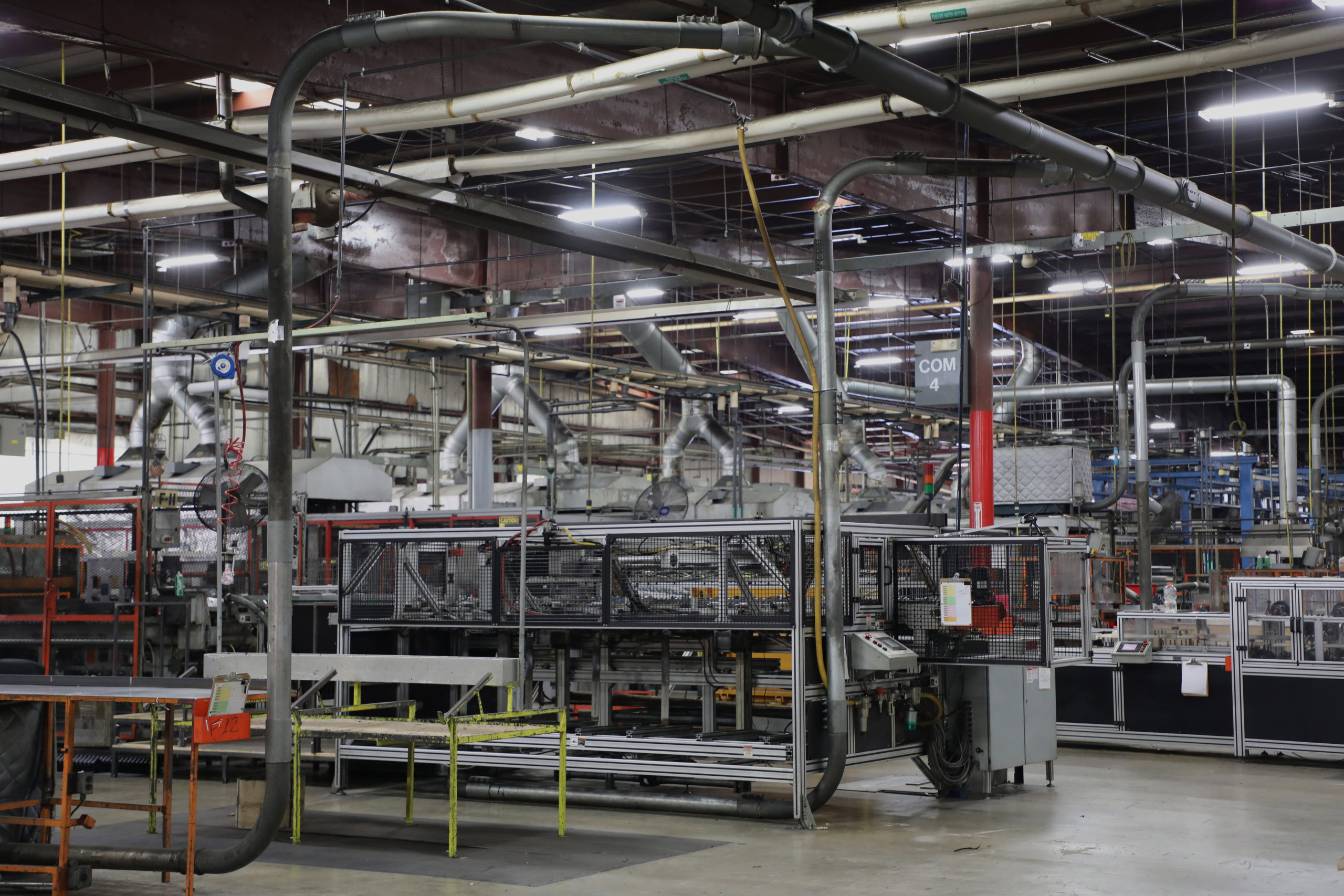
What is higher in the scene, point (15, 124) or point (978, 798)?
point (15, 124)

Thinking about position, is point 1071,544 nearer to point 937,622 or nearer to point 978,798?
point 937,622

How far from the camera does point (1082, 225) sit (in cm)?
1539

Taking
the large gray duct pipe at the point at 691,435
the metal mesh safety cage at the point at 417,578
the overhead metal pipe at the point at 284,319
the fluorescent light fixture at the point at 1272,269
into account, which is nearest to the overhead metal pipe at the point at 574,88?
the overhead metal pipe at the point at 284,319

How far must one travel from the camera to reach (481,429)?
19.9 meters

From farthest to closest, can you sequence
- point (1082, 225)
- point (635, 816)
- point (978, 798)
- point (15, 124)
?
point (1082, 225)
point (15, 124)
point (978, 798)
point (635, 816)

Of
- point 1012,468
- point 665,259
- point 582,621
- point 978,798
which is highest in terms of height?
point 665,259

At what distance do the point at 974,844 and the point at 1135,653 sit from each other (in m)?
5.05

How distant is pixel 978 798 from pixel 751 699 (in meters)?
1.91

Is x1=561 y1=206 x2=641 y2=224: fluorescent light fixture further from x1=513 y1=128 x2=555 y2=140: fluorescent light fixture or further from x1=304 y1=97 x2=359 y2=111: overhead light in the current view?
x1=304 y1=97 x2=359 y2=111: overhead light

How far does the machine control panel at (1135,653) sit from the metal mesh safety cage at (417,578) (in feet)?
20.2

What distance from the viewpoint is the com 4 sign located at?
44.7 ft

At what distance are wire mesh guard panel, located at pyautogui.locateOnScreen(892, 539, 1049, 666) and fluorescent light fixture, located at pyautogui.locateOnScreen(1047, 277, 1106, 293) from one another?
28.2 feet

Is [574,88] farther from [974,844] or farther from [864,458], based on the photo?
[864,458]

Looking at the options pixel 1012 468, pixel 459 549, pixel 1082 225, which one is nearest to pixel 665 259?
pixel 459 549
